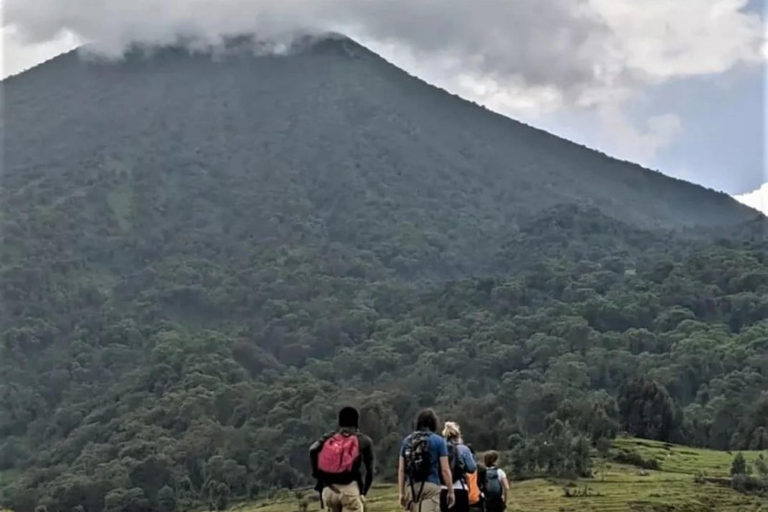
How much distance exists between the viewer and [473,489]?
380 inches

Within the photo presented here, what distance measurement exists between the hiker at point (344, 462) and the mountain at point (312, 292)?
1831 inches

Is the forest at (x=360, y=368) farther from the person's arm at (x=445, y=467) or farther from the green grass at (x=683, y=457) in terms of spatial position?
the person's arm at (x=445, y=467)

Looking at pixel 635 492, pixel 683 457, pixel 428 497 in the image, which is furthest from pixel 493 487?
pixel 683 457

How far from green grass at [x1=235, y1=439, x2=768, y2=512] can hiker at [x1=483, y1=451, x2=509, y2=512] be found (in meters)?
28.7

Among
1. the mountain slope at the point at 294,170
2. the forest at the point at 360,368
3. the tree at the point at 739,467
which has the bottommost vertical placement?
the tree at the point at 739,467

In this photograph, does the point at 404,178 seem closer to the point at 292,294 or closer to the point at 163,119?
the point at 163,119

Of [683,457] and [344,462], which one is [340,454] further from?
[683,457]

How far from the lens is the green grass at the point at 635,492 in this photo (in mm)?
41375

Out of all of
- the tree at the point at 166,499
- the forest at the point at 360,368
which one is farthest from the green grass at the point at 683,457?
the tree at the point at 166,499

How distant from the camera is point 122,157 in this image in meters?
164

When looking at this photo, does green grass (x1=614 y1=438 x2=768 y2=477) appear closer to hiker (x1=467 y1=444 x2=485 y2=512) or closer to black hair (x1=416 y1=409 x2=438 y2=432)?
hiker (x1=467 y1=444 x2=485 y2=512)

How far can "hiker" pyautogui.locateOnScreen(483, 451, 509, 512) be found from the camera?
33.8ft

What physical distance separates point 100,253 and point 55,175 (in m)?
29.6

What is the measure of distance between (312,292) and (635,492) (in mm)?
74783
